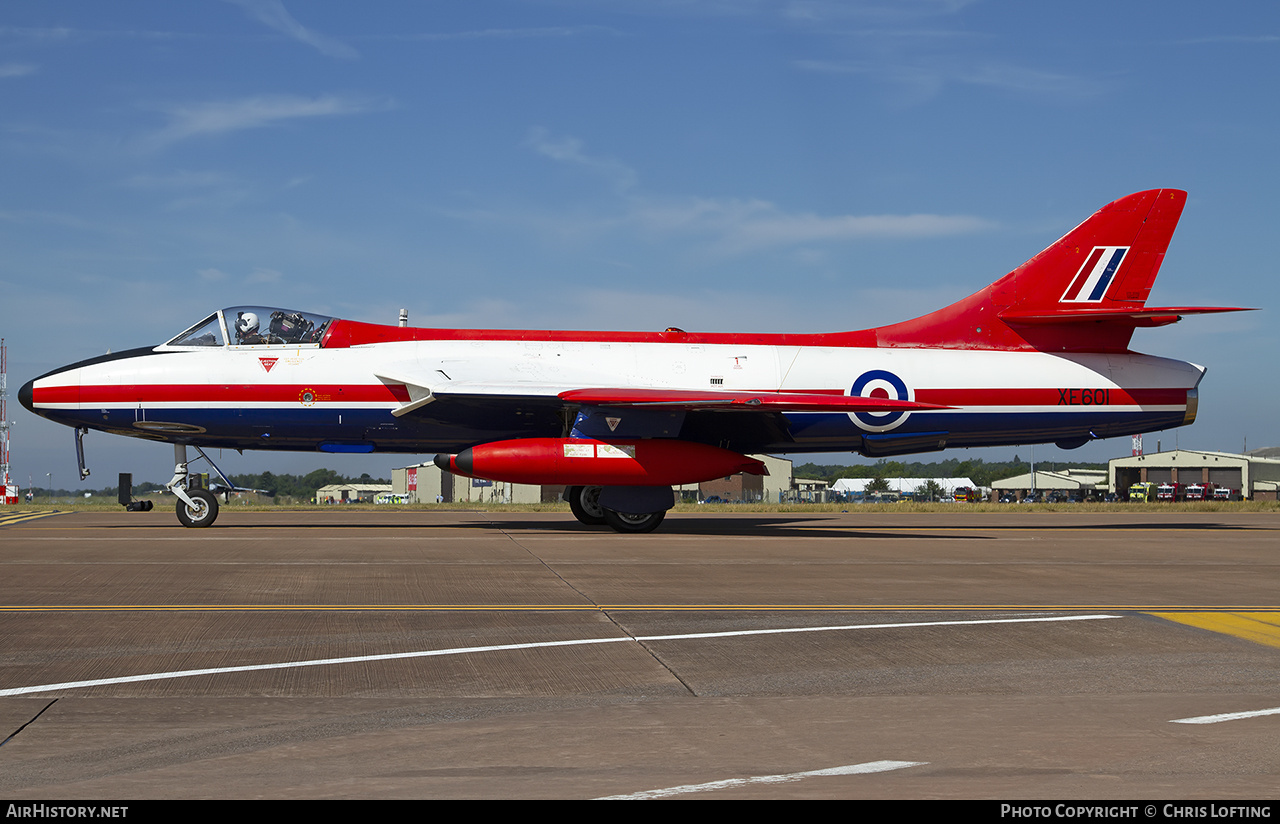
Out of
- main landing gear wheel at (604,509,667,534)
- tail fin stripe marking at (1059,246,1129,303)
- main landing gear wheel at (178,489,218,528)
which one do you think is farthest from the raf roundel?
main landing gear wheel at (178,489,218,528)

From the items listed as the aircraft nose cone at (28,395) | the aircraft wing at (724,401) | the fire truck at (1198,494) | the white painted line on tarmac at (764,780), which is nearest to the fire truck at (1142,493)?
the fire truck at (1198,494)

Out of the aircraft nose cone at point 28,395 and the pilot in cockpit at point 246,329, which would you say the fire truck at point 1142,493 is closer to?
the pilot in cockpit at point 246,329

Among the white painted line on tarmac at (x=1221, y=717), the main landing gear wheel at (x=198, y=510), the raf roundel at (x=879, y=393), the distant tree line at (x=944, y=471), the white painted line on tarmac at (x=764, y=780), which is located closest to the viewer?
the white painted line on tarmac at (x=764, y=780)

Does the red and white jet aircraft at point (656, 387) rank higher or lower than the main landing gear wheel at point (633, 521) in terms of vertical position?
higher

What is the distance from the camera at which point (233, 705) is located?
18.5ft

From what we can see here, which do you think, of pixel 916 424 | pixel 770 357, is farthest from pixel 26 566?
pixel 916 424

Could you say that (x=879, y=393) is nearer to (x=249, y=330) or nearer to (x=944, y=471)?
(x=249, y=330)

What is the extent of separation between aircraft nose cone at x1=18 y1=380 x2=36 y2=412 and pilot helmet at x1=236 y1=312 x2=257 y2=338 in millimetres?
3713

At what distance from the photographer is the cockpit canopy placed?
20422mm

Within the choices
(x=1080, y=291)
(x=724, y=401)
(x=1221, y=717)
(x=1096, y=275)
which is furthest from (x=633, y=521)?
(x=1221, y=717)

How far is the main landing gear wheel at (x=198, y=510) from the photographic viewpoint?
787 inches

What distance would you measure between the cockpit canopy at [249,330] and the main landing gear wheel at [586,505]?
5.70m
